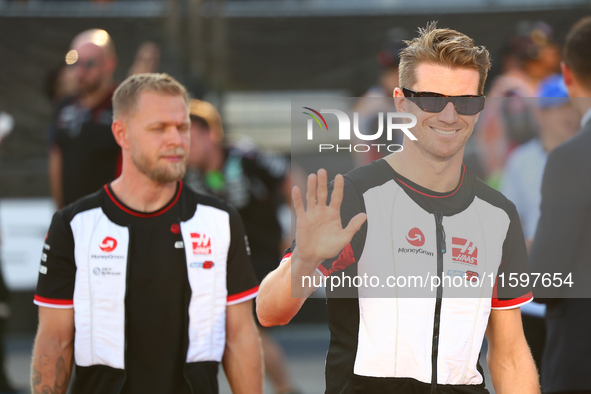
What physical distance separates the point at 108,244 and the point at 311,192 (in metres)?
1.22

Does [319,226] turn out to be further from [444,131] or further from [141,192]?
[141,192]

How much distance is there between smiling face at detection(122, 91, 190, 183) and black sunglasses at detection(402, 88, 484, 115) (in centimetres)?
122

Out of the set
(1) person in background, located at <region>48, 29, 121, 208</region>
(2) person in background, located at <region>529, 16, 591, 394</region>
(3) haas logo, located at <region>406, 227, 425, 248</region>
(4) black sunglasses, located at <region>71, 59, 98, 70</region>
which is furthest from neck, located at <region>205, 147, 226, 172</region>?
(3) haas logo, located at <region>406, 227, 425, 248</region>

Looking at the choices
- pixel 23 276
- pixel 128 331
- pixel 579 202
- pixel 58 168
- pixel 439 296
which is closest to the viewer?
pixel 439 296

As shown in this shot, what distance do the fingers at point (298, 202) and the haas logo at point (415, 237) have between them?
42 centimetres

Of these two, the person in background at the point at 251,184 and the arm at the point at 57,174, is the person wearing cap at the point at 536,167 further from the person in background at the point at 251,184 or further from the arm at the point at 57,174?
the arm at the point at 57,174

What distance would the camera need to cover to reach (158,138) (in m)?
3.02

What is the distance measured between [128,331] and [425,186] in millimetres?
1377

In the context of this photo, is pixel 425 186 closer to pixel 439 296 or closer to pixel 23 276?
pixel 439 296

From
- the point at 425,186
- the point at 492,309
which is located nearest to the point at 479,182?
the point at 425,186

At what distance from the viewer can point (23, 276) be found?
7.23 m

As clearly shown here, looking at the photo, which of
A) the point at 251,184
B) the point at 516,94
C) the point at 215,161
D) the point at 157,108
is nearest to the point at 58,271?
the point at 157,108

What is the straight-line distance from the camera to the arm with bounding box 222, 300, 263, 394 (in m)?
2.96

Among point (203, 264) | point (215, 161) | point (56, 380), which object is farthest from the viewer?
point (215, 161)
